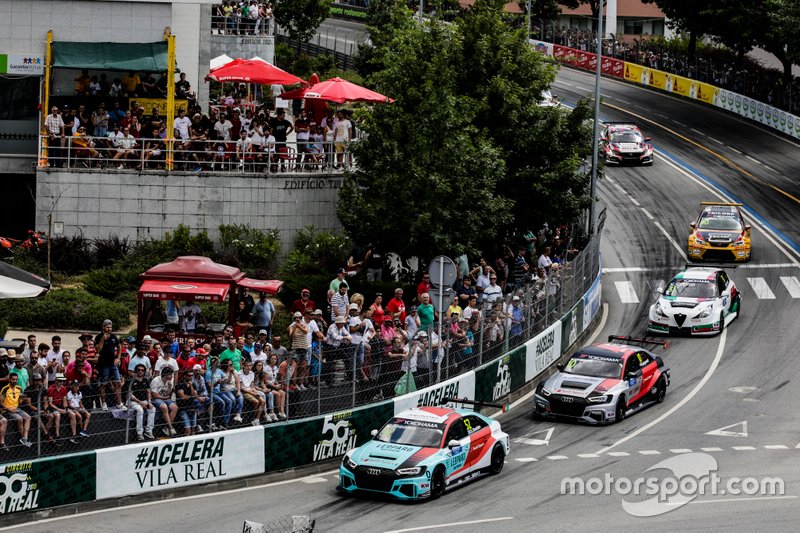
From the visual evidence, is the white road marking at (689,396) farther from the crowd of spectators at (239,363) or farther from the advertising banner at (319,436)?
the advertising banner at (319,436)

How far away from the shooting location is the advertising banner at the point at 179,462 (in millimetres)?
21672

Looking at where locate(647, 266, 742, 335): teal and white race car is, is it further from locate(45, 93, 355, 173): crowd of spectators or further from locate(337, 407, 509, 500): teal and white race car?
locate(337, 407, 509, 500): teal and white race car

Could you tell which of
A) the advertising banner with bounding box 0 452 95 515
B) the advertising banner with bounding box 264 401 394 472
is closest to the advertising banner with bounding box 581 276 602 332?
the advertising banner with bounding box 264 401 394 472

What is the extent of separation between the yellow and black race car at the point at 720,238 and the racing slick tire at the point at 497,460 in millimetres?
20979

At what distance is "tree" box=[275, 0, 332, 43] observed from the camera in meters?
70.6

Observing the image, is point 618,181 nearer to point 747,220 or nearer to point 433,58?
point 747,220

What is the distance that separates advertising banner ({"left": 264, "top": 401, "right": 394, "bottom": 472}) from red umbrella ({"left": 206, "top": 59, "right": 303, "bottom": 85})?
14932mm

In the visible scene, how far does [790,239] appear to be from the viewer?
47656mm

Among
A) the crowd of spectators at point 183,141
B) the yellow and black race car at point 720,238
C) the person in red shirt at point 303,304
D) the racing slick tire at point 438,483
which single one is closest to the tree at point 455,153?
the crowd of spectators at point 183,141

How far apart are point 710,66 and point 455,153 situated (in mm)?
40923

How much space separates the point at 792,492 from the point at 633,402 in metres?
5.94

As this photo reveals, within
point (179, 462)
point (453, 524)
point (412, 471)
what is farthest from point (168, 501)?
point (453, 524)

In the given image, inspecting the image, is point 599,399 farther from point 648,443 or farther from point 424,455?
point 424,455

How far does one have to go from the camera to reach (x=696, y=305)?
36406 mm
